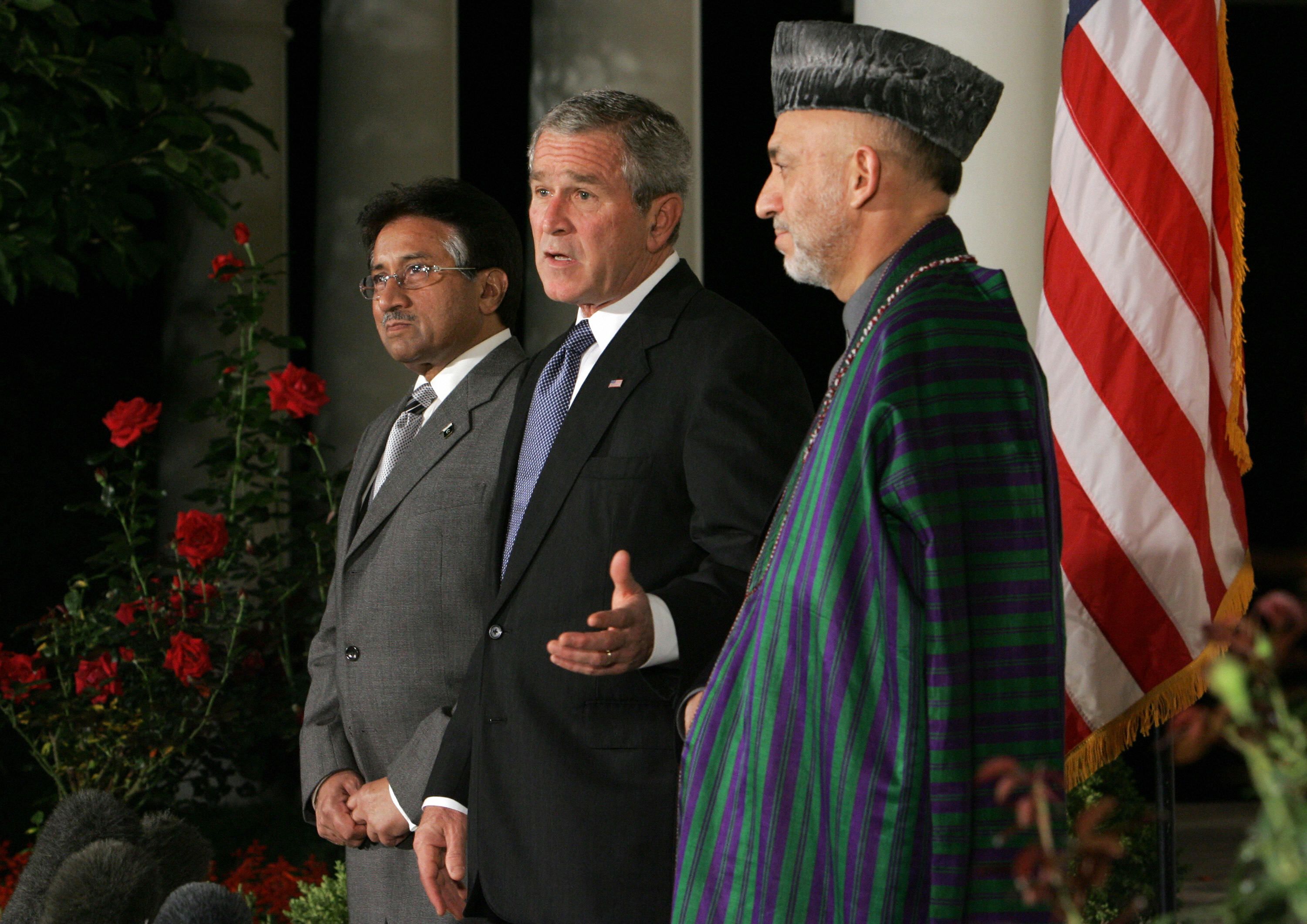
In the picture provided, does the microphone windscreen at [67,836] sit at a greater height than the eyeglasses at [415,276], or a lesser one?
lesser

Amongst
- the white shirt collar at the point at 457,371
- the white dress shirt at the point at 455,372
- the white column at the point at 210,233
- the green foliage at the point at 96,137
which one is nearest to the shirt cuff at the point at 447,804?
the white dress shirt at the point at 455,372

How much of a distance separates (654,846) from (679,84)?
11.9ft

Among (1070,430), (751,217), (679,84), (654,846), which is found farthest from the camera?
(751,217)

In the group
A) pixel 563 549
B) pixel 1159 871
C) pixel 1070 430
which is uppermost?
pixel 1070 430

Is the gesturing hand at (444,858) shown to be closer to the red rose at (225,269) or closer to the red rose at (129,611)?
the red rose at (129,611)

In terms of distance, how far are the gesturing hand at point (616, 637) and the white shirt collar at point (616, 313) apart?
1.92ft

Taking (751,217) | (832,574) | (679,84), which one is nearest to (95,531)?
(679,84)

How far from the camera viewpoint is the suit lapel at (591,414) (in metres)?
2.17

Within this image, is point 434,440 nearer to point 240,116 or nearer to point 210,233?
point 240,116

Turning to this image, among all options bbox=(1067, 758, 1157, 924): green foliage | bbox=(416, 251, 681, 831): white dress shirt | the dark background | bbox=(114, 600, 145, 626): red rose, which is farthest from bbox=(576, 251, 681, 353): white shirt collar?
the dark background

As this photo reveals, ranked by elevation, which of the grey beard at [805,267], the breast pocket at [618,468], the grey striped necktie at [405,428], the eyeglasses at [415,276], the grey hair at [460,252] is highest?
the grey hair at [460,252]

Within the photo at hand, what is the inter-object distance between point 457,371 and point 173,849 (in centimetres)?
103

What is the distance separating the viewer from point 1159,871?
103 inches

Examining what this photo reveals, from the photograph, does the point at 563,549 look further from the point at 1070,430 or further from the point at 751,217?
the point at 751,217
